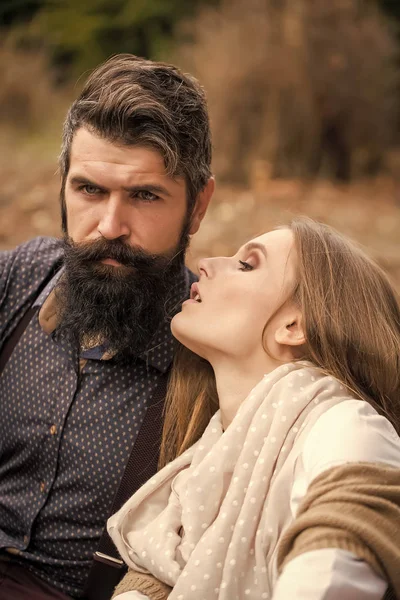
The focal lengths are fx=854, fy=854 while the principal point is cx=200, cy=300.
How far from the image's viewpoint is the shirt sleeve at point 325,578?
5.12 feet

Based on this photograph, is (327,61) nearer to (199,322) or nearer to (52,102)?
(52,102)

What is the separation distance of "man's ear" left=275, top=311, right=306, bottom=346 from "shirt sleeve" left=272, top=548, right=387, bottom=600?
26.6 inches

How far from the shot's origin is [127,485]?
7.78 ft

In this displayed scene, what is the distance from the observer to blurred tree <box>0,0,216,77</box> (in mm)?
12219

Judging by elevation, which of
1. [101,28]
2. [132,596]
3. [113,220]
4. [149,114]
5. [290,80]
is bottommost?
[132,596]

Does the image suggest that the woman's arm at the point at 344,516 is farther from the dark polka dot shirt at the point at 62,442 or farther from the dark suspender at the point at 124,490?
the dark polka dot shirt at the point at 62,442

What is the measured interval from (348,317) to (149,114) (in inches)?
32.0

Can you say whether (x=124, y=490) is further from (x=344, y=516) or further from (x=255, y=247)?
(x=344, y=516)

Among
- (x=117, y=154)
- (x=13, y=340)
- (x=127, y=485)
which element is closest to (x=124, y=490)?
(x=127, y=485)

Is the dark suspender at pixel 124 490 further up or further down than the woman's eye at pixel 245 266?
further down

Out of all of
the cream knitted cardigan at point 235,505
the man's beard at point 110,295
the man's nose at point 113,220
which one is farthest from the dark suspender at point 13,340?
the cream knitted cardigan at point 235,505

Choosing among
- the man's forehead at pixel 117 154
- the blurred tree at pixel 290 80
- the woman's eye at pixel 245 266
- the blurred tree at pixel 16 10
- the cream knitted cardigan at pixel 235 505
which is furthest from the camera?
the blurred tree at pixel 16 10

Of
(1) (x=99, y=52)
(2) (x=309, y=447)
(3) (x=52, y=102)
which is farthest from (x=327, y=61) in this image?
(2) (x=309, y=447)

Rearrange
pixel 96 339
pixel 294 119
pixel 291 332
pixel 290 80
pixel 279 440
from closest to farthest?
pixel 279 440, pixel 291 332, pixel 96 339, pixel 290 80, pixel 294 119
